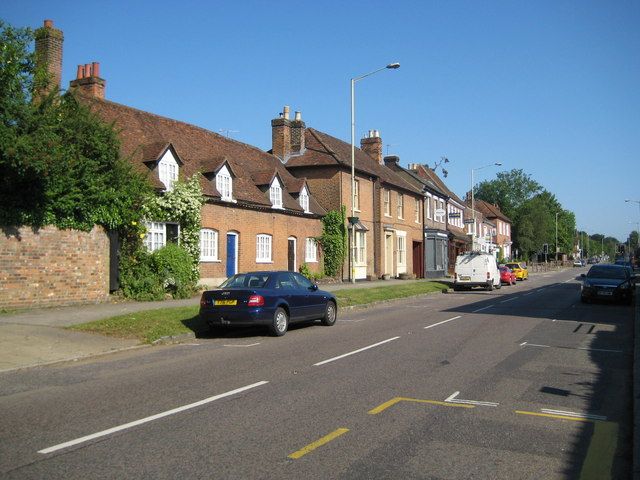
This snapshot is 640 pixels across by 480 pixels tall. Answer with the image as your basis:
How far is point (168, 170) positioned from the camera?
22.5m

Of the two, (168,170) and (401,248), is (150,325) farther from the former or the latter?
(401,248)

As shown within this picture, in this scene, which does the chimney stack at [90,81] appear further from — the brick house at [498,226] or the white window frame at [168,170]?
the brick house at [498,226]

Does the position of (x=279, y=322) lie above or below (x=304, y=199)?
below

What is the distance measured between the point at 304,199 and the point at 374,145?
1315 centimetres

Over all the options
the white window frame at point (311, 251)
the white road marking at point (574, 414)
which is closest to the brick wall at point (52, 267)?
the white road marking at point (574, 414)

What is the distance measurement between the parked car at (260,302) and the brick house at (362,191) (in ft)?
55.2

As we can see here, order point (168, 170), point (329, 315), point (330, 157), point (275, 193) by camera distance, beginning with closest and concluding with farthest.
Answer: point (329, 315)
point (168, 170)
point (275, 193)
point (330, 157)

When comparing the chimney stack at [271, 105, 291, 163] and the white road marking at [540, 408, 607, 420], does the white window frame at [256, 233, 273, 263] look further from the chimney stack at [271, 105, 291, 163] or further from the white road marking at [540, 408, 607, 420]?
the white road marking at [540, 408, 607, 420]

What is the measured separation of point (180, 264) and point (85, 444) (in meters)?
15.3

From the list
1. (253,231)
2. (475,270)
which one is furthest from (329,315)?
(475,270)

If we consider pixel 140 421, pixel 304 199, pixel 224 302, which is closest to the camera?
pixel 140 421

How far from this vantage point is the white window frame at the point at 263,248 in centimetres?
2714

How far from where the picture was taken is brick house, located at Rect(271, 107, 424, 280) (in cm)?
3375

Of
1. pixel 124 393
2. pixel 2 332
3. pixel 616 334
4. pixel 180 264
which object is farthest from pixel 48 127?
pixel 616 334
